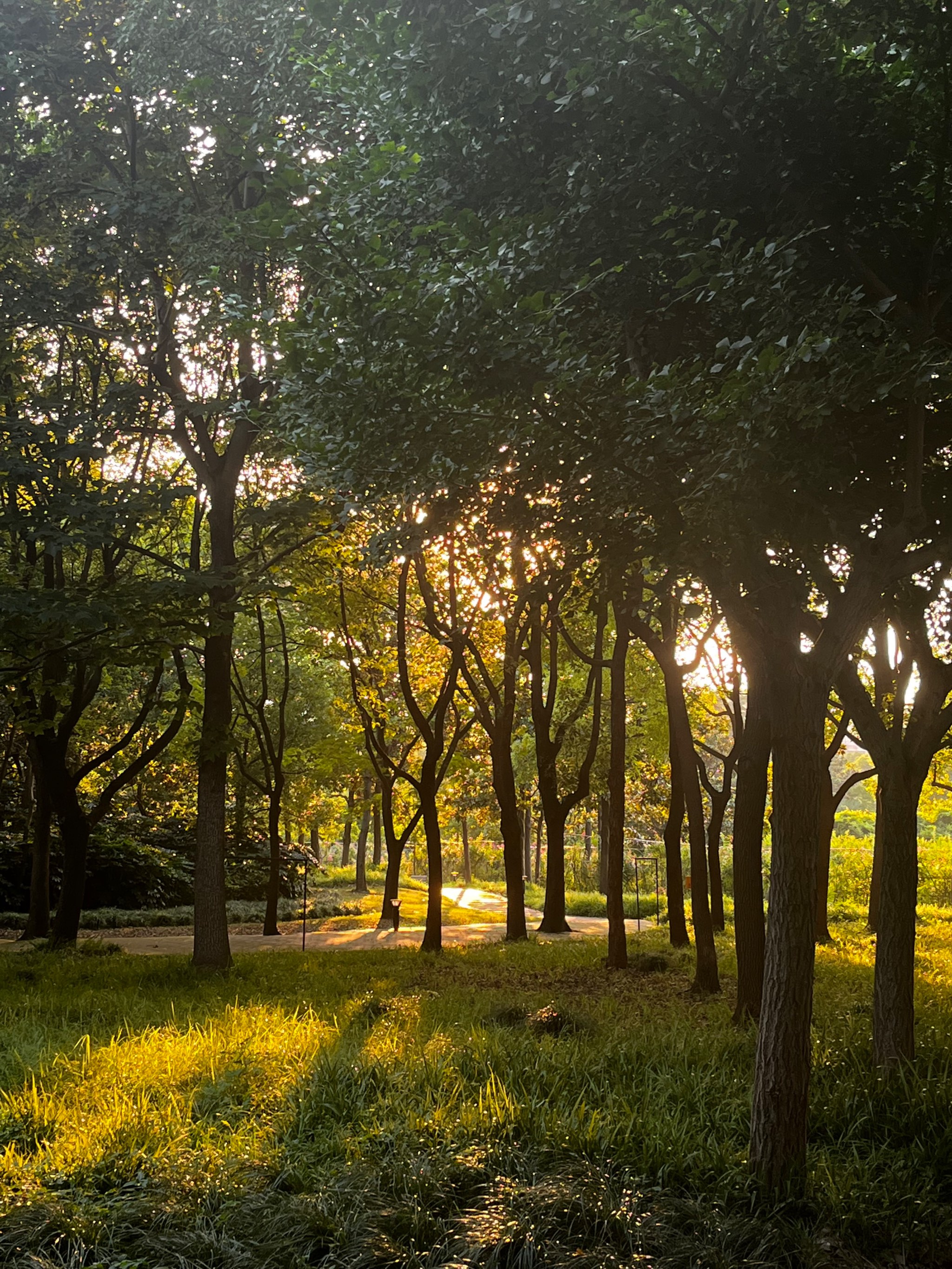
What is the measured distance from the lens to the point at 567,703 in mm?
20078

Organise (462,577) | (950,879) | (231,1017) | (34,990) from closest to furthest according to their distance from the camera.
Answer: (231,1017)
(34,990)
(462,577)
(950,879)

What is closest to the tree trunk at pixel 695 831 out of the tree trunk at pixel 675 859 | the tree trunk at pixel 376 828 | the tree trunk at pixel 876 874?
the tree trunk at pixel 675 859

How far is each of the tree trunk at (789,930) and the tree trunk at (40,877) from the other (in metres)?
12.5

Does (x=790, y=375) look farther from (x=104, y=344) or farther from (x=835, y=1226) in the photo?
(x=104, y=344)

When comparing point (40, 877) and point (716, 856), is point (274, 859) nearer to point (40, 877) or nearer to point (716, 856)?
point (40, 877)

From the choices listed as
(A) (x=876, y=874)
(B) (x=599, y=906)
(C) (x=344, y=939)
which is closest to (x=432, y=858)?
(C) (x=344, y=939)

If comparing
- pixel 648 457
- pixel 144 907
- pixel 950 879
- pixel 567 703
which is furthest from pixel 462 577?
pixel 950 879

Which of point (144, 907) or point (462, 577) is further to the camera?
point (144, 907)

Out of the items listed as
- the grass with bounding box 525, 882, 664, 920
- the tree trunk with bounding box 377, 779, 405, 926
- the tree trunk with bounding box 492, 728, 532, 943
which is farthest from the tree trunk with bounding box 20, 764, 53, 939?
the grass with bounding box 525, 882, 664, 920

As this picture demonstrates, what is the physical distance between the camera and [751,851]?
27.6 feet

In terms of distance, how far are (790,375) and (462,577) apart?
10979mm

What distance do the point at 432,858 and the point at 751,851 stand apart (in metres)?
7.26

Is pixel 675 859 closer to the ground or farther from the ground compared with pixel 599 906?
farther from the ground

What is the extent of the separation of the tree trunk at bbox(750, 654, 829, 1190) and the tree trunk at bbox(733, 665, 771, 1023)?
2.67 metres
